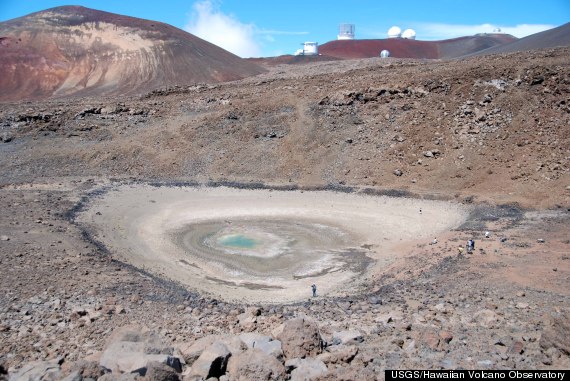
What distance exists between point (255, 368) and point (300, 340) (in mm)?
1041

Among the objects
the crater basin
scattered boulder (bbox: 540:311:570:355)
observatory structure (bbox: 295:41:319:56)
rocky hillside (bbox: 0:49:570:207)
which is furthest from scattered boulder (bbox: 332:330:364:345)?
observatory structure (bbox: 295:41:319:56)

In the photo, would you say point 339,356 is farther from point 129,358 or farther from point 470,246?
point 470,246

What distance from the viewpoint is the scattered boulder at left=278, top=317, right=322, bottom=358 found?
7.37 m

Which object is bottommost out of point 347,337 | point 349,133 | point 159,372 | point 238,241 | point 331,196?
point 238,241

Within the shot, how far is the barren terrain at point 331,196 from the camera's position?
8109 mm

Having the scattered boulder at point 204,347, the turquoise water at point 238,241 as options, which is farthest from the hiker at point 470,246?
the scattered boulder at point 204,347

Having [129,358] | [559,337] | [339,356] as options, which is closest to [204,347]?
[129,358]

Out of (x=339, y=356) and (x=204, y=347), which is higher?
(x=204, y=347)

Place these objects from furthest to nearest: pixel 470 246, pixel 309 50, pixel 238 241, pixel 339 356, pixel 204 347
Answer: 1. pixel 309 50
2. pixel 238 241
3. pixel 470 246
4. pixel 204 347
5. pixel 339 356

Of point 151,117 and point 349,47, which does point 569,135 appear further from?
point 349,47

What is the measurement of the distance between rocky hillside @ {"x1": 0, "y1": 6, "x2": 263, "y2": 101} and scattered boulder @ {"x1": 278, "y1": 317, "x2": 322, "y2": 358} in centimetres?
3666

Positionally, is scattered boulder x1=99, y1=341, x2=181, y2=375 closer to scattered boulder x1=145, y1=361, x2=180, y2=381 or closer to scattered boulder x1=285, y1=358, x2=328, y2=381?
scattered boulder x1=145, y1=361, x2=180, y2=381

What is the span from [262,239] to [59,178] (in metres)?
13.2

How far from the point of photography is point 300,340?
7465 mm
